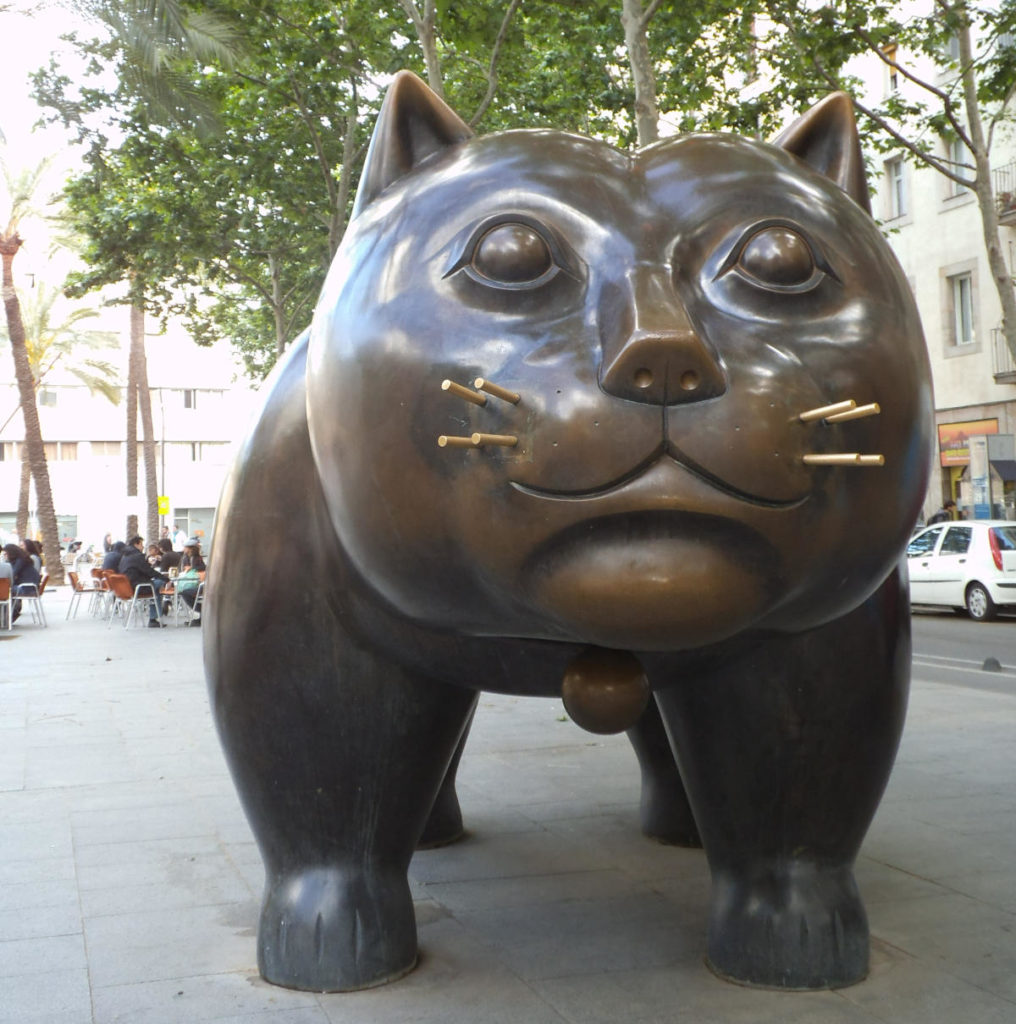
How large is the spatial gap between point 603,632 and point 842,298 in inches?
28.7

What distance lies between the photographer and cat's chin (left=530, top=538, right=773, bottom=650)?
2.01 meters

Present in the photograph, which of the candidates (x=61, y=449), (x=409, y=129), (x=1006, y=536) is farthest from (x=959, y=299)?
(x=61, y=449)

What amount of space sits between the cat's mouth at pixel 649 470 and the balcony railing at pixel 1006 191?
971 inches

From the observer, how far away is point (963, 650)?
499 inches

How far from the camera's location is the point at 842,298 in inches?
86.2

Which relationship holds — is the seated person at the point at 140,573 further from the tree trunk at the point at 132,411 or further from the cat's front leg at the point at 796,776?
the cat's front leg at the point at 796,776

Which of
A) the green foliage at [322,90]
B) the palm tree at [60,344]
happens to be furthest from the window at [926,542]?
the palm tree at [60,344]

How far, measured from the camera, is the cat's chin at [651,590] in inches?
79.3

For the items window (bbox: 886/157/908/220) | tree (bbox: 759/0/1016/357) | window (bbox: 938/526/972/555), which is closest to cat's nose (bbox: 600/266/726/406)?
tree (bbox: 759/0/1016/357)

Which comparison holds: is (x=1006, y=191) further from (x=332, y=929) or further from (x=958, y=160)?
(x=332, y=929)

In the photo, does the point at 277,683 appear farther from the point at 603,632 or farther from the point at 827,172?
the point at 827,172

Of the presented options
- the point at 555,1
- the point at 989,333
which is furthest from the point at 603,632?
the point at 989,333

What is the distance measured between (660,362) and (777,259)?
1.18 feet

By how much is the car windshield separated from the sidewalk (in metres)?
9.96
